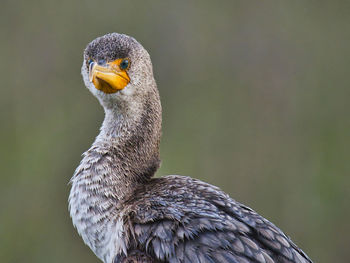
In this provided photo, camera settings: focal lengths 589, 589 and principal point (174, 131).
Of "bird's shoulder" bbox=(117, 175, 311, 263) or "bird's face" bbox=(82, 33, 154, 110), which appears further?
"bird's face" bbox=(82, 33, 154, 110)

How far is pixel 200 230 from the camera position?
284 centimetres

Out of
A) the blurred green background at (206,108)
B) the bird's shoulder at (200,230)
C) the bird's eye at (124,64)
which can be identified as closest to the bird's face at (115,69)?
the bird's eye at (124,64)

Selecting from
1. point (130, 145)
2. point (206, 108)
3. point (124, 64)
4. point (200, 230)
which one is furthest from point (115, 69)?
point (206, 108)

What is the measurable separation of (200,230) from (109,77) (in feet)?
3.42

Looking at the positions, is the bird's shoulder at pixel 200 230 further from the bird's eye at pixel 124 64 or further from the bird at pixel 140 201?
the bird's eye at pixel 124 64

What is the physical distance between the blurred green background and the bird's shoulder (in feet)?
8.31

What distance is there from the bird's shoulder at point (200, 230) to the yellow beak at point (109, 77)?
67 cm

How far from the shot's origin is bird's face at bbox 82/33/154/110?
334 centimetres

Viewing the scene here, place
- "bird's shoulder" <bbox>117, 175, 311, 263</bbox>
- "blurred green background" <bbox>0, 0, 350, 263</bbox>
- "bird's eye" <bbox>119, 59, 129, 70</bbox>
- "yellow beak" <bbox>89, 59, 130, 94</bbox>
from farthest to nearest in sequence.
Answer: "blurred green background" <bbox>0, 0, 350, 263</bbox> → "bird's eye" <bbox>119, 59, 129, 70</bbox> → "yellow beak" <bbox>89, 59, 130, 94</bbox> → "bird's shoulder" <bbox>117, 175, 311, 263</bbox>

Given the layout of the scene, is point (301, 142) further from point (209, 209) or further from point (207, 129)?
point (209, 209)

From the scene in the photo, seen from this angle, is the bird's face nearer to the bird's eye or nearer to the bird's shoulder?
the bird's eye

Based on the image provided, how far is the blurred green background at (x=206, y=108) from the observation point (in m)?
5.64

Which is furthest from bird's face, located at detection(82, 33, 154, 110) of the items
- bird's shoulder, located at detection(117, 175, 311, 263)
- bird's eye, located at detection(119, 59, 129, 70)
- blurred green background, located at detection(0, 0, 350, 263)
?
blurred green background, located at detection(0, 0, 350, 263)

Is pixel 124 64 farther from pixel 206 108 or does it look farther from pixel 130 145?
pixel 206 108
